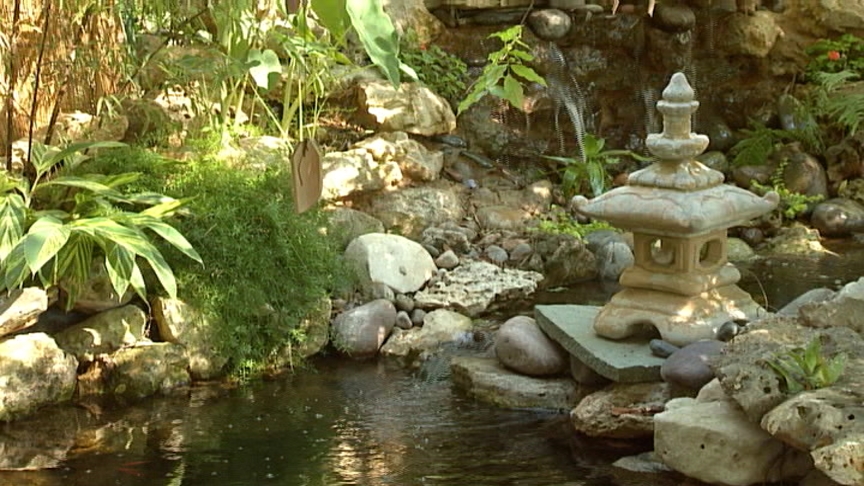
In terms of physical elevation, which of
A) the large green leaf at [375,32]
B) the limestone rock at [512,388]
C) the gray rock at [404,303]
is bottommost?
the limestone rock at [512,388]

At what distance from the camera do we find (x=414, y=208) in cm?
948

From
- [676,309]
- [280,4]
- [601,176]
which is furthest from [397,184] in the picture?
[280,4]

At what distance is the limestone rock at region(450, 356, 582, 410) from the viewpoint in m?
6.52

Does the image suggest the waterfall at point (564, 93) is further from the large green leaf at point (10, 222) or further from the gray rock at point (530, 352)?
the large green leaf at point (10, 222)

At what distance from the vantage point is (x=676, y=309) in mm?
6391

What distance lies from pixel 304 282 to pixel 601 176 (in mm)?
3925

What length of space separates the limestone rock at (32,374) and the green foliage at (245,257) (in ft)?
2.82

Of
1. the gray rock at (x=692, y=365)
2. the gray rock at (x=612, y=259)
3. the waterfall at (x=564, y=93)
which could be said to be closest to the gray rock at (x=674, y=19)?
the waterfall at (x=564, y=93)

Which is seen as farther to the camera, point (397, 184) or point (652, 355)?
point (397, 184)

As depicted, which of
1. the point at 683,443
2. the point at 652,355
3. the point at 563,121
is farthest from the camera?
the point at 563,121

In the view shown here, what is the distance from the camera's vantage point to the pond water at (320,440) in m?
→ 5.63

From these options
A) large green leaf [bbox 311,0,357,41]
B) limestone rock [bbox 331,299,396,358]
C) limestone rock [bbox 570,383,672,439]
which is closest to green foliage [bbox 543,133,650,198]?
limestone rock [bbox 331,299,396,358]

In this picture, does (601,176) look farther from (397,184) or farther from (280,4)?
(280,4)

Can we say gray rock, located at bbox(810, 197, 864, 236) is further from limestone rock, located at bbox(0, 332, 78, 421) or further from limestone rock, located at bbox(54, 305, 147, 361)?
limestone rock, located at bbox(0, 332, 78, 421)
